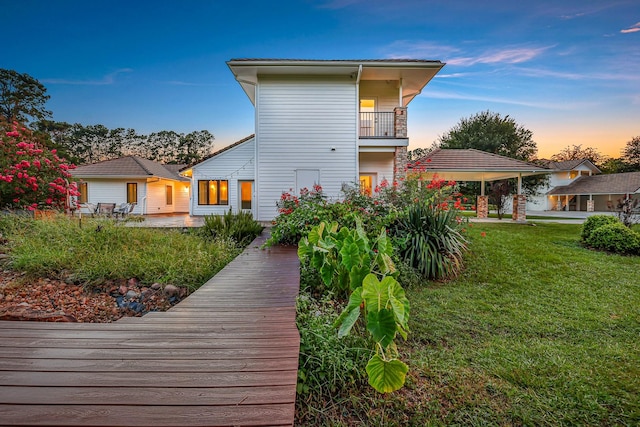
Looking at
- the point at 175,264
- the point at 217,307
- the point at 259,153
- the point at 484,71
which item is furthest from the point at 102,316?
the point at 484,71

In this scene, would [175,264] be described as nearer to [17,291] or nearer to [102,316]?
[102,316]

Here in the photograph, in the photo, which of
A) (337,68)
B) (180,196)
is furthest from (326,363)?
(180,196)

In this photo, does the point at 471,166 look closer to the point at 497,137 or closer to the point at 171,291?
the point at 171,291

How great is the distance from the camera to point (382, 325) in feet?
6.34

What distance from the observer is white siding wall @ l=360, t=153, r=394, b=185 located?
13.0m

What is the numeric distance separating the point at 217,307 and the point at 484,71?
16.7 metres

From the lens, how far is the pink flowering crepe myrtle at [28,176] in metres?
7.50

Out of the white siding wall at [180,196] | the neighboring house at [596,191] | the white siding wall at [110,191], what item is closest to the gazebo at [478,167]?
the neighboring house at [596,191]

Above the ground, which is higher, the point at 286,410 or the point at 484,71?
the point at 484,71

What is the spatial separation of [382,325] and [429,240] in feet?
13.9

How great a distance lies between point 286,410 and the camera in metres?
1.29

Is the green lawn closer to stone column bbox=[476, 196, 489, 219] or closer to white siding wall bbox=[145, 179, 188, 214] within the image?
stone column bbox=[476, 196, 489, 219]

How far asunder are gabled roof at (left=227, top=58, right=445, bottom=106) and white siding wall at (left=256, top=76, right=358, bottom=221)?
38 centimetres

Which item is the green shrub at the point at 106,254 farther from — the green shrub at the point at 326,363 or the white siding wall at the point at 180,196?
the white siding wall at the point at 180,196
